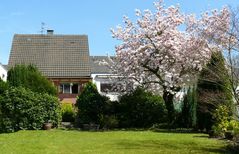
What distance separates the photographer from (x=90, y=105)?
28141mm

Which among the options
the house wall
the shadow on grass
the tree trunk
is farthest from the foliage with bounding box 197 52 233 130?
the house wall

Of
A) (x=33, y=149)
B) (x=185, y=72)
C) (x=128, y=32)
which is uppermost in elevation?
(x=128, y=32)

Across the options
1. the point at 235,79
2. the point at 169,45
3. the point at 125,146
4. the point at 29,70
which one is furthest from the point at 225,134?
the point at 29,70

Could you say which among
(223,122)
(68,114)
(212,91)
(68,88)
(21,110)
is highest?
(68,88)

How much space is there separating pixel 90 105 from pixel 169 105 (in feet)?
17.0

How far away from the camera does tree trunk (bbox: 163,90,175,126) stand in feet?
95.9

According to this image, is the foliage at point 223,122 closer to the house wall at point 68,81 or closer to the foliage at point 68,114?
the foliage at point 68,114

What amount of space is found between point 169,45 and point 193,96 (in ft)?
11.4

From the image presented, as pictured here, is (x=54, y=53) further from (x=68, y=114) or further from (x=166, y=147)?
(x=166, y=147)

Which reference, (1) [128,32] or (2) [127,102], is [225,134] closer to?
(2) [127,102]

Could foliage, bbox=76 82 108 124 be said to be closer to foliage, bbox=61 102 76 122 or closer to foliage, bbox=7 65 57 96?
foliage, bbox=7 65 57 96

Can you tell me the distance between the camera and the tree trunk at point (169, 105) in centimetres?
2923

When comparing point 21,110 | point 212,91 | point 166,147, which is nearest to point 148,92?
point 212,91

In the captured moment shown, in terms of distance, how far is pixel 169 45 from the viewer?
92.7ft
